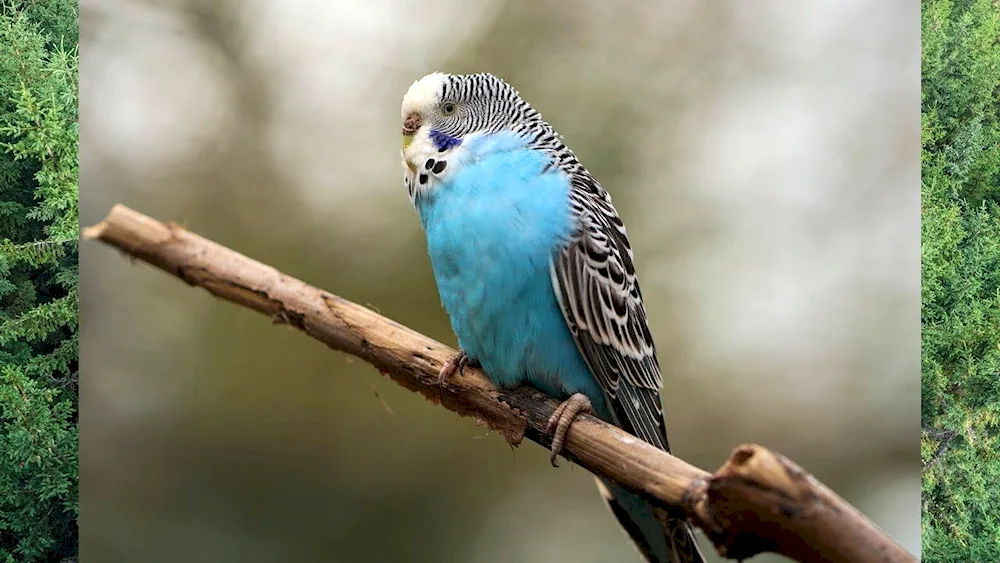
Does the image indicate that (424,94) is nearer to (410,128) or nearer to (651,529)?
(410,128)

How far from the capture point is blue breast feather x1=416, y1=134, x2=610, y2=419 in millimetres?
2453

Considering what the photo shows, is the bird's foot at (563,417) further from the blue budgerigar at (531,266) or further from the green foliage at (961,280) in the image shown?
the green foliage at (961,280)

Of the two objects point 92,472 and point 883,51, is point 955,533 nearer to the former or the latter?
point 883,51

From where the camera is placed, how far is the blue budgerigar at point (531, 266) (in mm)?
2461

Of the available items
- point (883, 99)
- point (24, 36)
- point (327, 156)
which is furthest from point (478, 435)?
point (24, 36)

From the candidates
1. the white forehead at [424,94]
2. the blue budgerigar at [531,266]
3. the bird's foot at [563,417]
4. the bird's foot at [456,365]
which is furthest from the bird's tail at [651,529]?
the white forehead at [424,94]

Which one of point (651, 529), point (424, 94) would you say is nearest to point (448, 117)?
point (424, 94)

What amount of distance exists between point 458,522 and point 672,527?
1.05 meters

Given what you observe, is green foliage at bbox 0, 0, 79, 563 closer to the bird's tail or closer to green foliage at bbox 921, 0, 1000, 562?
the bird's tail

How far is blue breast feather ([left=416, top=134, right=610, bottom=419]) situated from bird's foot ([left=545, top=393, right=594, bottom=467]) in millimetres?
115

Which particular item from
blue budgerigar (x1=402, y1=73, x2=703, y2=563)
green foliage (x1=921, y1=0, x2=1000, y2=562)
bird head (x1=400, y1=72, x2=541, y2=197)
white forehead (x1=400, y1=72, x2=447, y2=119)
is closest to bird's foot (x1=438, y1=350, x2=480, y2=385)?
blue budgerigar (x1=402, y1=73, x2=703, y2=563)

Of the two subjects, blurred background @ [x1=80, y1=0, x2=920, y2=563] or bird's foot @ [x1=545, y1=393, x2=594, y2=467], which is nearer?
bird's foot @ [x1=545, y1=393, x2=594, y2=467]

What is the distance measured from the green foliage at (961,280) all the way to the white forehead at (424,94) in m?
2.10

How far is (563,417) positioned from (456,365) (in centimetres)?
40
